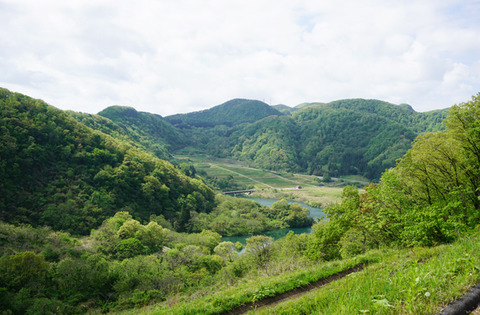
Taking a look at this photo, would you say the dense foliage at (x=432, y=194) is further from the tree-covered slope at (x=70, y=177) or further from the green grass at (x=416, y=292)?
the tree-covered slope at (x=70, y=177)

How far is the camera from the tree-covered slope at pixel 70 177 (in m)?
51.8

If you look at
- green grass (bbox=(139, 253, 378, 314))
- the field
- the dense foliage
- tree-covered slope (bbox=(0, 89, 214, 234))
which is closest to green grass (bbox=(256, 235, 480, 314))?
green grass (bbox=(139, 253, 378, 314))

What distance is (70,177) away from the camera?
63219mm

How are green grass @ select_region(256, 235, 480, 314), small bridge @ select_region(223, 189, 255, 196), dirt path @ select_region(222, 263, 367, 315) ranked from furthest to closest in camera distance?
1. small bridge @ select_region(223, 189, 255, 196)
2. dirt path @ select_region(222, 263, 367, 315)
3. green grass @ select_region(256, 235, 480, 314)

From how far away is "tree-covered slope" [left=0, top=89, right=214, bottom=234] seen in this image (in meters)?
51.8

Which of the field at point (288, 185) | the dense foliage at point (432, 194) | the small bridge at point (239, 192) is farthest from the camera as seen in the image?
the small bridge at point (239, 192)

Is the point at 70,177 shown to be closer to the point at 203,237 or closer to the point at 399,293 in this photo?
the point at 203,237

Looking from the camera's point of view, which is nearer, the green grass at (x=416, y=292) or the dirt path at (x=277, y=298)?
the green grass at (x=416, y=292)

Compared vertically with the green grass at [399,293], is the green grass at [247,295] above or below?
below

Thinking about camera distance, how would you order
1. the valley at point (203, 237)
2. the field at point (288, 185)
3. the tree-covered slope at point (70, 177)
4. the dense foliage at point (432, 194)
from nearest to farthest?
the valley at point (203, 237), the dense foliage at point (432, 194), the tree-covered slope at point (70, 177), the field at point (288, 185)

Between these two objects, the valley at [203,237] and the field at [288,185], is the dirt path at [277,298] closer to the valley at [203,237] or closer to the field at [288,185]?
the valley at [203,237]

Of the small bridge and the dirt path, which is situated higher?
the dirt path

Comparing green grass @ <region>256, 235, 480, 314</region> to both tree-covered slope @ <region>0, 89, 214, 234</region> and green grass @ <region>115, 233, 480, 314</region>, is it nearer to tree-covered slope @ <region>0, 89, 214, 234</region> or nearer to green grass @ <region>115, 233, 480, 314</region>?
green grass @ <region>115, 233, 480, 314</region>

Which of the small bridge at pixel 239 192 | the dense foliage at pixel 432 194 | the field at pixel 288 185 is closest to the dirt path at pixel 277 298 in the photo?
the dense foliage at pixel 432 194
